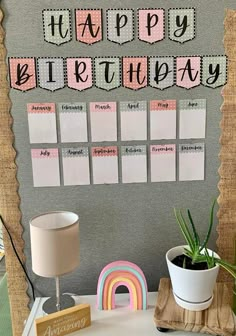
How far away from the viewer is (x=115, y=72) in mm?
1179

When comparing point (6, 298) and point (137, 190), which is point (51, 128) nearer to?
point (137, 190)

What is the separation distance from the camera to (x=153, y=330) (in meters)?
1.10

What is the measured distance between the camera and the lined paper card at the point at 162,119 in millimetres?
1202

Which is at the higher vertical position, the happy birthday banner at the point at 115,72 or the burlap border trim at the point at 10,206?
the happy birthday banner at the point at 115,72

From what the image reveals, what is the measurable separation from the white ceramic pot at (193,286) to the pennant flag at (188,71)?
0.53 metres

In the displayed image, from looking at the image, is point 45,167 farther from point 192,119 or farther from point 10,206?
point 192,119

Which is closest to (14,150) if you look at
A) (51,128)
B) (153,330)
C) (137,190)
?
(51,128)

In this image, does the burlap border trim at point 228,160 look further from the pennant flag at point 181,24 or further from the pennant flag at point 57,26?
the pennant flag at point 57,26

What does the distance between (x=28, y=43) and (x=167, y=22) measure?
411mm

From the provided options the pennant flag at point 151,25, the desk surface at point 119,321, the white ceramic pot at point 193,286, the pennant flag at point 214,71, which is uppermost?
the pennant flag at point 151,25

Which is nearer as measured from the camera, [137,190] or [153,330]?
[153,330]

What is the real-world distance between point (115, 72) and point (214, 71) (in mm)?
298

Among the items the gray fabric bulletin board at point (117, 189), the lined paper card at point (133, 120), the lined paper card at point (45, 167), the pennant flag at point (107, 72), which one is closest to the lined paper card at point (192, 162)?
the gray fabric bulletin board at point (117, 189)

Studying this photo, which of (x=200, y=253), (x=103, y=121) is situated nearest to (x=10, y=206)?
(x=103, y=121)
